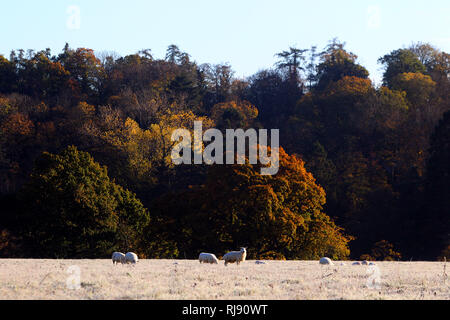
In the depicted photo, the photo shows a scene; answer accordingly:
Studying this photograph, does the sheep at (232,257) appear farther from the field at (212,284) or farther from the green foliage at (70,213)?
the green foliage at (70,213)

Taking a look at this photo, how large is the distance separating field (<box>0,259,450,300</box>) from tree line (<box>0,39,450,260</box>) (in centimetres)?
3145

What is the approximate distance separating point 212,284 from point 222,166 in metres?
39.2

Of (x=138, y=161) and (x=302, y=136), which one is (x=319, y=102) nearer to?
(x=302, y=136)

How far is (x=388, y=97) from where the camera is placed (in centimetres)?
9038

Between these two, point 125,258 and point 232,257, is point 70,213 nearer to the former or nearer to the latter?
point 125,258

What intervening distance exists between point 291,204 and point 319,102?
45645mm

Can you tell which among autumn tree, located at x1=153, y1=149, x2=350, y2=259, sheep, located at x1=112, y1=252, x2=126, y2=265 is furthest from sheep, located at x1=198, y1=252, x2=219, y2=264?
autumn tree, located at x1=153, y1=149, x2=350, y2=259

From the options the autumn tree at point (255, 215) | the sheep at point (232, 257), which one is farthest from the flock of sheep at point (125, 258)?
the autumn tree at point (255, 215)

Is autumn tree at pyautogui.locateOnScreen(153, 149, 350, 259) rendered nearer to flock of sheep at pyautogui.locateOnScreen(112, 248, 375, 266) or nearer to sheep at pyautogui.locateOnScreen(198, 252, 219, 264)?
sheep at pyautogui.locateOnScreen(198, 252, 219, 264)

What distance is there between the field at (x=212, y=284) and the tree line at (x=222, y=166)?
3145cm

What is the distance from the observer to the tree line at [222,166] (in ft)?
175

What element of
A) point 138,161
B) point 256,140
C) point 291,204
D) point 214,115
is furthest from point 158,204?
point 214,115

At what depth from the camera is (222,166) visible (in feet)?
183

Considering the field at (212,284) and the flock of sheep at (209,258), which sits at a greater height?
the field at (212,284)
